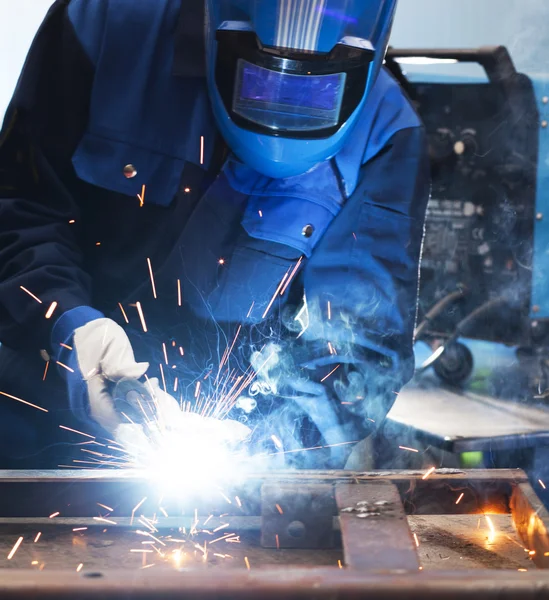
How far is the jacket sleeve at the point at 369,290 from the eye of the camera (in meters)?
1.79

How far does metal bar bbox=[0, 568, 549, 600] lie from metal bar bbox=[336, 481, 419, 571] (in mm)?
84

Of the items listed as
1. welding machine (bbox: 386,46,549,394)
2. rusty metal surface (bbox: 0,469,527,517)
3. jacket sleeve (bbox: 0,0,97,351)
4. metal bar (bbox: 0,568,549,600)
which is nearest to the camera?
Result: metal bar (bbox: 0,568,549,600)

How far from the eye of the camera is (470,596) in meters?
0.85

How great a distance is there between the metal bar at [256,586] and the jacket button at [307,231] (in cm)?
105

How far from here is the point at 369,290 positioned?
1.80 meters

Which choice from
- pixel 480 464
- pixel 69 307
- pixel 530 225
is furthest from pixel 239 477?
pixel 530 225

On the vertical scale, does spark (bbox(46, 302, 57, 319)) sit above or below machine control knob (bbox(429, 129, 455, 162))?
below

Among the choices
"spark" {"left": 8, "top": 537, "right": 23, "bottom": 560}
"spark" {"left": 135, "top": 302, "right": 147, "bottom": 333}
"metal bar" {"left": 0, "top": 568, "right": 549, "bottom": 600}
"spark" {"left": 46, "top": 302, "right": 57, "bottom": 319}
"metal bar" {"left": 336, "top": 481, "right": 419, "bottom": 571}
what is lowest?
"spark" {"left": 8, "top": 537, "right": 23, "bottom": 560}

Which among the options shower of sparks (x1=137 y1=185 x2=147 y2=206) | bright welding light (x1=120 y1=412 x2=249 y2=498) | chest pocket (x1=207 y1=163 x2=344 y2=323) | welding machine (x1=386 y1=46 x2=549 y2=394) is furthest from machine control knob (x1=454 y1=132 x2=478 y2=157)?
bright welding light (x1=120 y1=412 x2=249 y2=498)

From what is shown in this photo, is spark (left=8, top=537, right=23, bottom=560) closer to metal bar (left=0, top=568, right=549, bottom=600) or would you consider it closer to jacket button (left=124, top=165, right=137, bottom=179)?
metal bar (left=0, top=568, right=549, bottom=600)

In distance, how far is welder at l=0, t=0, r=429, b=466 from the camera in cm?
158

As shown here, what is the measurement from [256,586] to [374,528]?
279mm

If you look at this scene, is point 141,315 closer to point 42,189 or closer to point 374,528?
point 42,189

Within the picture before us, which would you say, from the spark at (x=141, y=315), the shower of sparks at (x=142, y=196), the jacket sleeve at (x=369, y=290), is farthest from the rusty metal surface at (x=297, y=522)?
the shower of sparks at (x=142, y=196)
